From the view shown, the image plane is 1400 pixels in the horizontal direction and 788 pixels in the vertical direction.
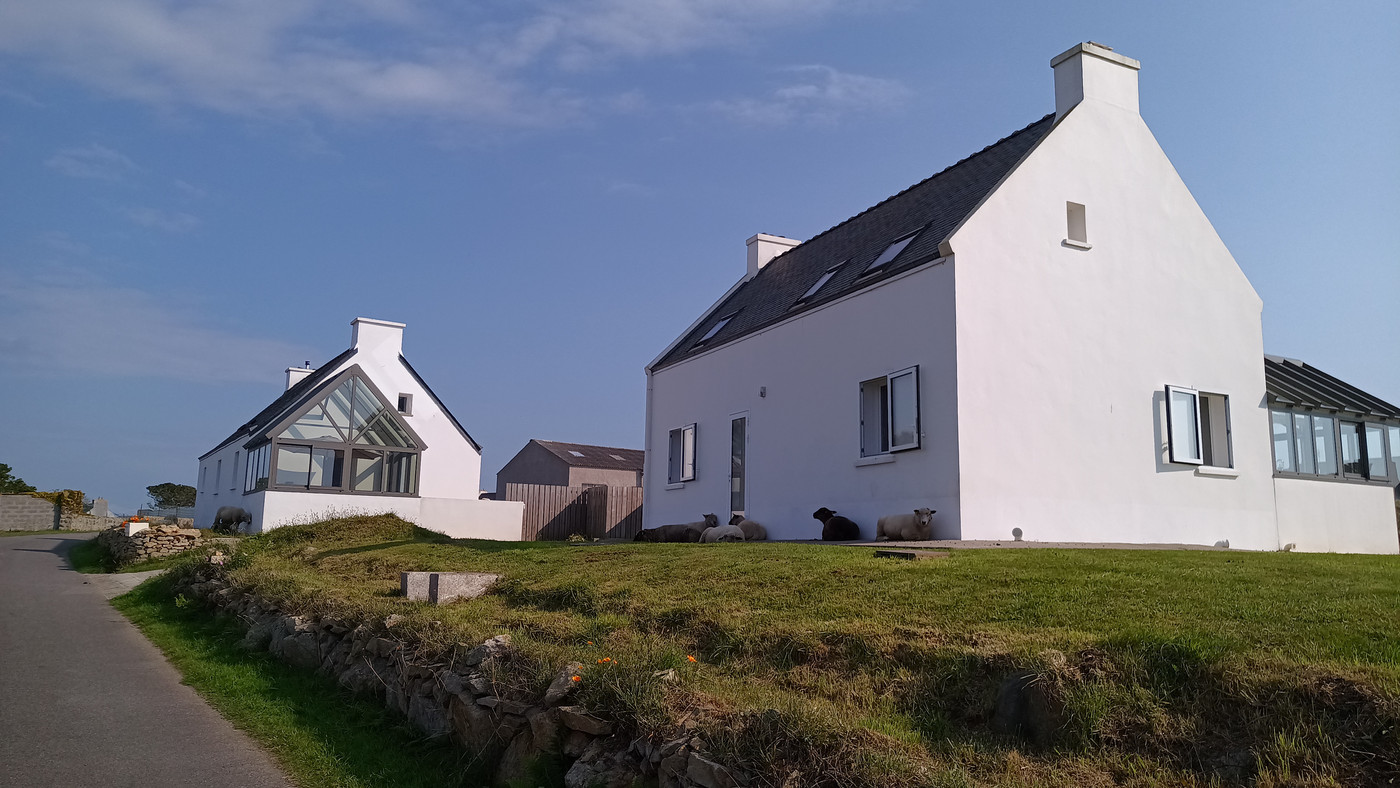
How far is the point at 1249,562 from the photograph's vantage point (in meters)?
9.08

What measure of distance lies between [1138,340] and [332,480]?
22.2 metres

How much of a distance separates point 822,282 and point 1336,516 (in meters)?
10.5

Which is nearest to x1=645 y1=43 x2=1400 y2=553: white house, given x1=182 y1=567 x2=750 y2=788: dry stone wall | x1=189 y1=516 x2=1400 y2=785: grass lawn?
x1=189 y1=516 x2=1400 y2=785: grass lawn

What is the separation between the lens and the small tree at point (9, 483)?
2157 inches

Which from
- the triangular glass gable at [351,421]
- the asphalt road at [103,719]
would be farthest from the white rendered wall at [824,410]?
the triangular glass gable at [351,421]

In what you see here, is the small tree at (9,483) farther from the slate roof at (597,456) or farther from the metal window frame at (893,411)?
the metal window frame at (893,411)

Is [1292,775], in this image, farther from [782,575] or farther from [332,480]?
[332,480]

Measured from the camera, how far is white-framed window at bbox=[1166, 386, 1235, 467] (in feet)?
51.7

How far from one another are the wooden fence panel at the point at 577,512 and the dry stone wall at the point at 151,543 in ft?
29.1

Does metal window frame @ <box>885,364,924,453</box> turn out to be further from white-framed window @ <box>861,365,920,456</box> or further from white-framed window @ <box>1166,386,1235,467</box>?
white-framed window @ <box>1166,386,1235,467</box>

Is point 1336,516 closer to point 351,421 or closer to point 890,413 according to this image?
point 890,413

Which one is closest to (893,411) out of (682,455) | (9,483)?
(682,455)

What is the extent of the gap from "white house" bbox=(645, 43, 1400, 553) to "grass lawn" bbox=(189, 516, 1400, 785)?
181 inches

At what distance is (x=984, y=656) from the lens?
18.4 feet
